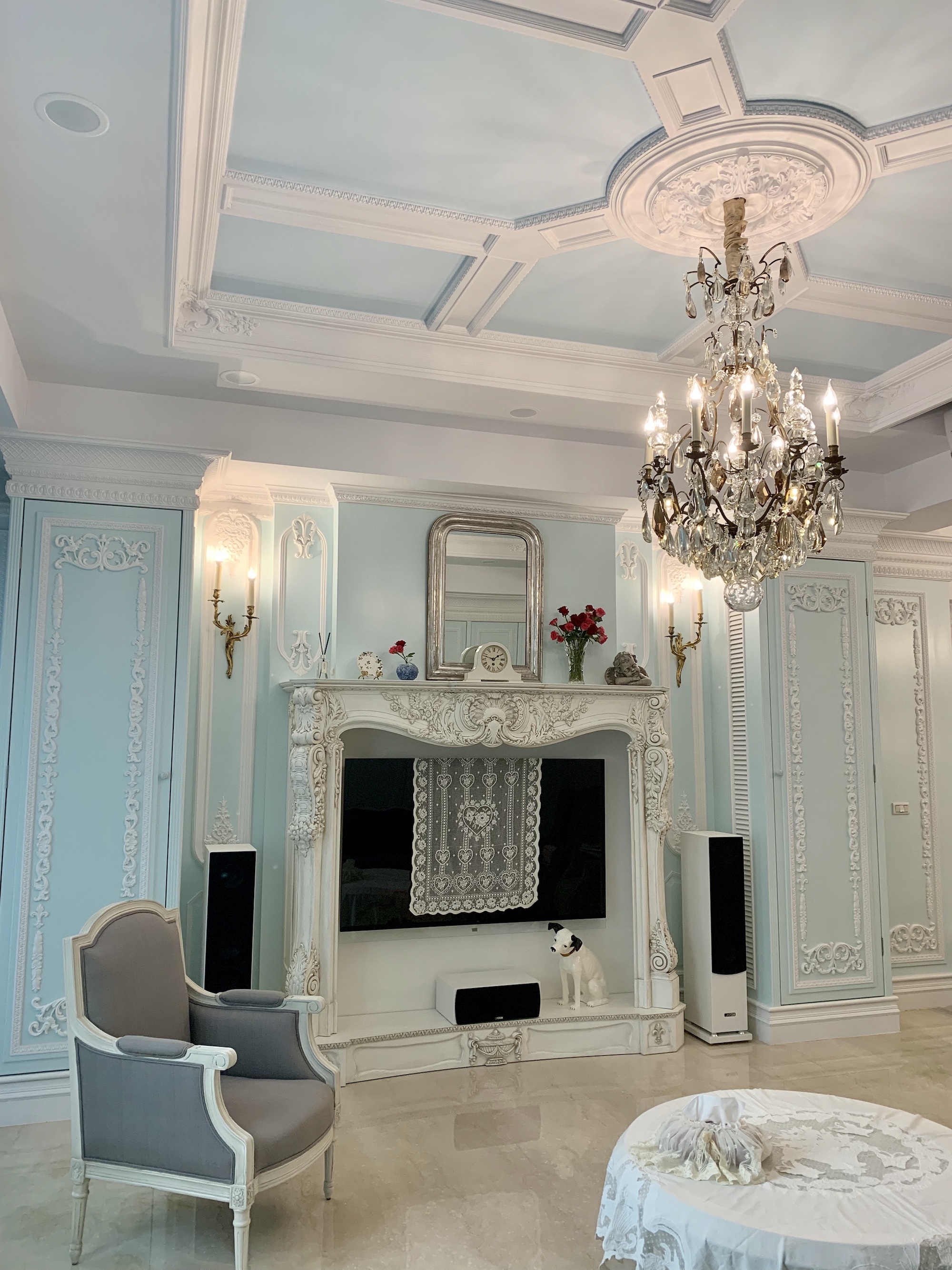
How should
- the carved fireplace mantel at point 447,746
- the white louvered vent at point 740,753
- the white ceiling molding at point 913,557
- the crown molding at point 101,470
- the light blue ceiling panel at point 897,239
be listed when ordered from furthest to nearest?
1. the white ceiling molding at point 913,557
2. the white louvered vent at point 740,753
3. the carved fireplace mantel at point 447,746
4. the crown molding at point 101,470
5. the light blue ceiling panel at point 897,239

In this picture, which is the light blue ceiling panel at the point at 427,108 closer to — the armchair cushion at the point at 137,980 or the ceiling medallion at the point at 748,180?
the ceiling medallion at the point at 748,180

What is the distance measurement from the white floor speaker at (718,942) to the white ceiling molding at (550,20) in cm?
391

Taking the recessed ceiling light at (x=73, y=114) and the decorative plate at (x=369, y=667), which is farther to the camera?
the decorative plate at (x=369, y=667)

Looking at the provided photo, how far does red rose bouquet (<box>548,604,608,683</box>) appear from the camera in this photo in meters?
5.11

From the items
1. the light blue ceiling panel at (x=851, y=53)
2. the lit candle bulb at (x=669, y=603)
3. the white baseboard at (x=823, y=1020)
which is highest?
the light blue ceiling panel at (x=851, y=53)

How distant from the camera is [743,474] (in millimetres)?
2723

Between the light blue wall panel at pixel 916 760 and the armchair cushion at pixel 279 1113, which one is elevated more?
the light blue wall panel at pixel 916 760

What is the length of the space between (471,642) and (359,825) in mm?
1116

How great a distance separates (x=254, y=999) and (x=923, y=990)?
14.9ft

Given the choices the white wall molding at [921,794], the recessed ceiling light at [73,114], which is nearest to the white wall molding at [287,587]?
the recessed ceiling light at [73,114]

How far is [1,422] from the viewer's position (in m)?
3.95

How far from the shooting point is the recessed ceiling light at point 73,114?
7.32 ft

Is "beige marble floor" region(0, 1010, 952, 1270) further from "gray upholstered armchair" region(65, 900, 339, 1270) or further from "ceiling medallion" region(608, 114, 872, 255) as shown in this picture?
"ceiling medallion" region(608, 114, 872, 255)

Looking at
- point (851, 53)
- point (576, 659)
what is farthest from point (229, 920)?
point (851, 53)
